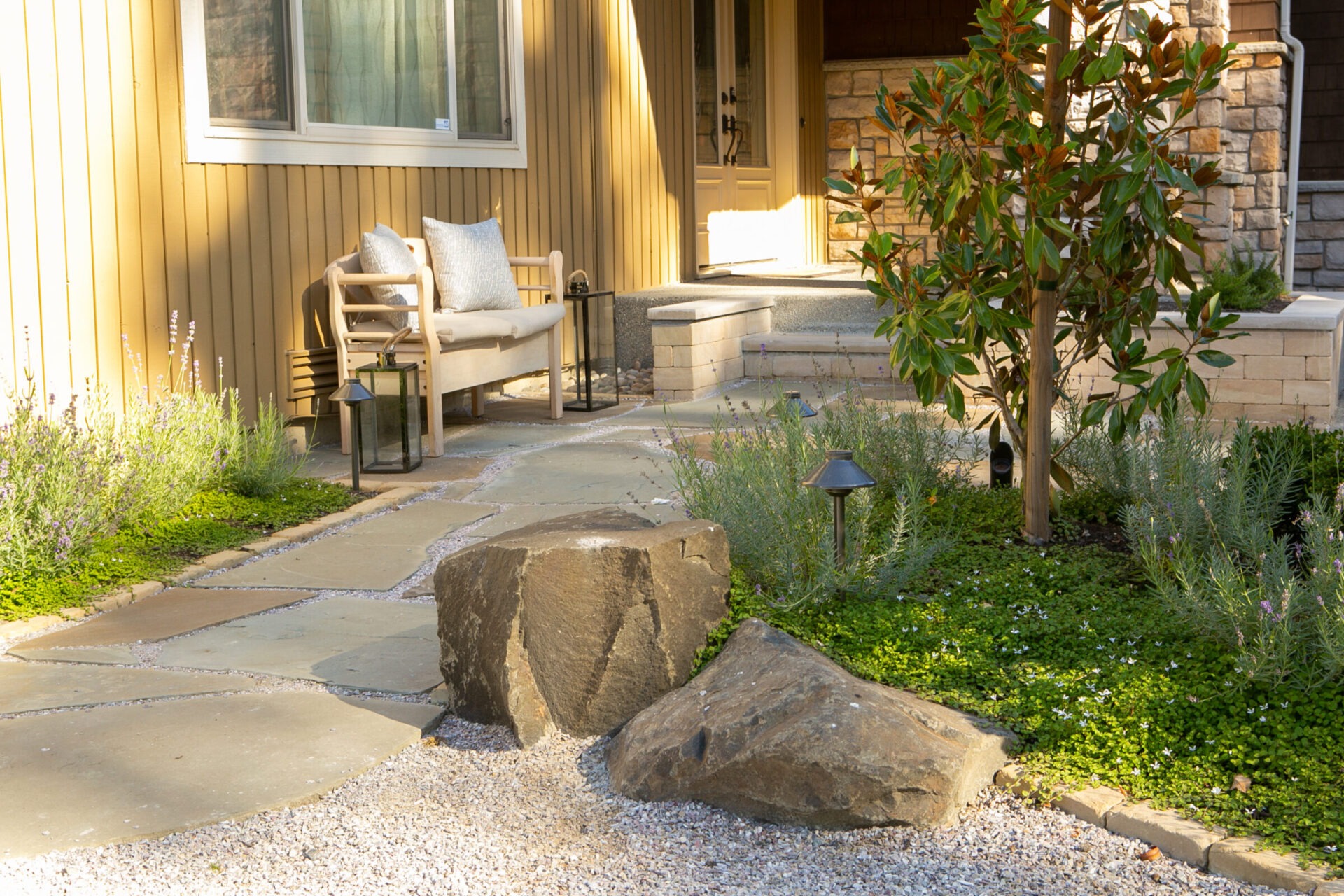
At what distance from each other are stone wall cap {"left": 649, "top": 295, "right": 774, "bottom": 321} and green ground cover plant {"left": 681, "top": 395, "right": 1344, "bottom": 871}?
358cm

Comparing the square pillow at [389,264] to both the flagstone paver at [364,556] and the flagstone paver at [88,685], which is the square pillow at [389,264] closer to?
the flagstone paver at [364,556]

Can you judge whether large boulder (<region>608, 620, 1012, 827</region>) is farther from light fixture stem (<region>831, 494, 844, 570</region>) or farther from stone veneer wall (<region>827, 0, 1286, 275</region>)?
stone veneer wall (<region>827, 0, 1286, 275</region>)

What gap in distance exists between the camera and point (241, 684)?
3211mm

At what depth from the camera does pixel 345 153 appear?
638 cm

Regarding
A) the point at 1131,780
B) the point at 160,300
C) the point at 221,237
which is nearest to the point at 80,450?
the point at 160,300

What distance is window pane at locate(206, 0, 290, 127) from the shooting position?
5.66m

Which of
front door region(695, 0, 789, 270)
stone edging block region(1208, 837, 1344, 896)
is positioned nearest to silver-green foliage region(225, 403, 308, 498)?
stone edging block region(1208, 837, 1344, 896)

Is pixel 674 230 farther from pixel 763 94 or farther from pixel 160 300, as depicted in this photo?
pixel 160 300

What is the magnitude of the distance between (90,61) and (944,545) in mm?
3676

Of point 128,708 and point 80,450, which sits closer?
point 128,708

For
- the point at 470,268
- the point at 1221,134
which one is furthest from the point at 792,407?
the point at 1221,134

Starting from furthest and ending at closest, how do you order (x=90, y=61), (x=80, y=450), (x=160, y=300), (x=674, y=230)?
(x=674, y=230), (x=160, y=300), (x=90, y=61), (x=80, y=450)

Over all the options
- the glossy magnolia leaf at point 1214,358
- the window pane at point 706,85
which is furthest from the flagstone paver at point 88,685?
the window pane at point 706,85

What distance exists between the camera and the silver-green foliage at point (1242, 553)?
102 inches
